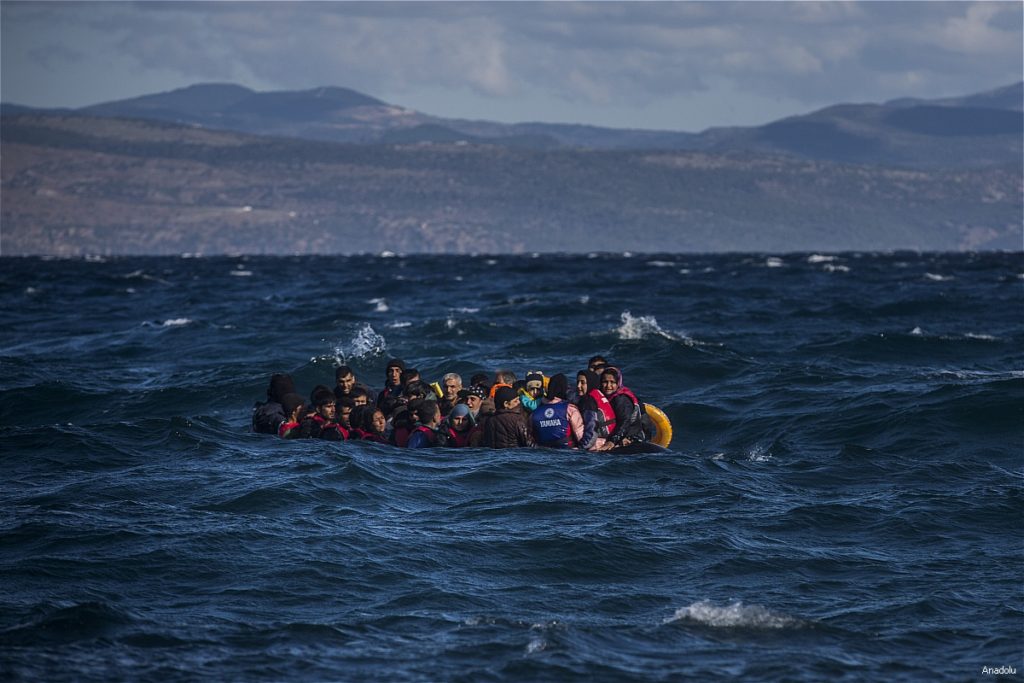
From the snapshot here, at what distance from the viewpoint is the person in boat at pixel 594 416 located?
20.4 metres

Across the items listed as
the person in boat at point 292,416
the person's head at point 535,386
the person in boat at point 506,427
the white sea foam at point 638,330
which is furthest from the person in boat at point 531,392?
the white sea foam at point 638,330

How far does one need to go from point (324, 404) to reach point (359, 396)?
55cm

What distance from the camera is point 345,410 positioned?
21484mm

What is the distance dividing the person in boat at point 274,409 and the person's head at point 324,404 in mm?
885

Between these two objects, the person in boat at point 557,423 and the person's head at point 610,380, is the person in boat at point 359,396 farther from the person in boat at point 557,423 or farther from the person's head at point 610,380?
the person's head at point 610,380

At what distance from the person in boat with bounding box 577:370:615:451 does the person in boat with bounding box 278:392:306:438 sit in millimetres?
4338

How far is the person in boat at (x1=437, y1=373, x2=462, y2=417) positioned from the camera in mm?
21109

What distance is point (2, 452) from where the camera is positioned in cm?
2144

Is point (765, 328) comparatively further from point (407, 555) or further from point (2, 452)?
point (407, 555)

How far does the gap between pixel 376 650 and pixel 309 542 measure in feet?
11.8

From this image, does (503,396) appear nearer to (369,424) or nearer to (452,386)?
(452,386)

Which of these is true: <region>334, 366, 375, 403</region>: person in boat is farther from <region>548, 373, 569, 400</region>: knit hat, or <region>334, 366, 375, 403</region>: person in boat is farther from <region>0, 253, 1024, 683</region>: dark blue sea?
<region>548, 373, 569, 400</region>: knit hat

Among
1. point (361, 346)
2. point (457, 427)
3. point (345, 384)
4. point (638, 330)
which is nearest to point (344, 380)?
point (345, 384)

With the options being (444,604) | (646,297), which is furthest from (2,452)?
(646,297)
